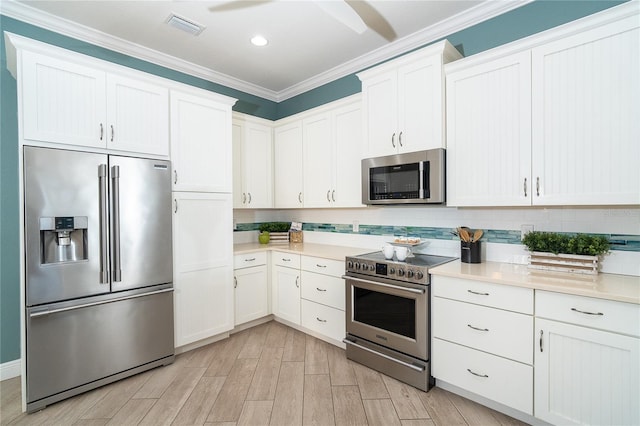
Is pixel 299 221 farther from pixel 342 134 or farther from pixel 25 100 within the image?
pixel 25 100

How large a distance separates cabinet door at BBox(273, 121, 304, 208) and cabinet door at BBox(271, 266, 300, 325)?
2.82 feet

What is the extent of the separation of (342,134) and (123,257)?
2.39 m

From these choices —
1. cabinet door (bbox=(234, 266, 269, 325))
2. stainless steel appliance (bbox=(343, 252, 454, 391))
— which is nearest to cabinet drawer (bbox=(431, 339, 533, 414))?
stainless steel appliance (bbox=(343, 252, 454, 391))

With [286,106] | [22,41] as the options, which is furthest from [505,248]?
[22,41]

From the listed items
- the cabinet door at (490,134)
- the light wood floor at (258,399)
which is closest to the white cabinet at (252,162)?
the light wood floor at (258,399)

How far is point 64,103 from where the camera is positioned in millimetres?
2277

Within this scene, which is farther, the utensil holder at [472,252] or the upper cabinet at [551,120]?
the utensil holder at [472,252]

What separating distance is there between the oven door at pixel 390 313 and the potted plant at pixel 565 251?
0.82m

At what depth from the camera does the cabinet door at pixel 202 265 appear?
9.53 ft

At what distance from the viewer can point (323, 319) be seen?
10.4ft

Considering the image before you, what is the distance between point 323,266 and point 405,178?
1.22 m

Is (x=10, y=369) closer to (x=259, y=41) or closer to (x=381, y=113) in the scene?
(x=259, y=41)

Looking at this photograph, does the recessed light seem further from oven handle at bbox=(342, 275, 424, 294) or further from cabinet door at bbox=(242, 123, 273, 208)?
oven handle at bbox=(342, 275, 424, 294)

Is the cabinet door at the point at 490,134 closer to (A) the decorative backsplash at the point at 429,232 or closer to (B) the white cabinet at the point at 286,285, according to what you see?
(A) the decorative backsplash at the point at 429,232
